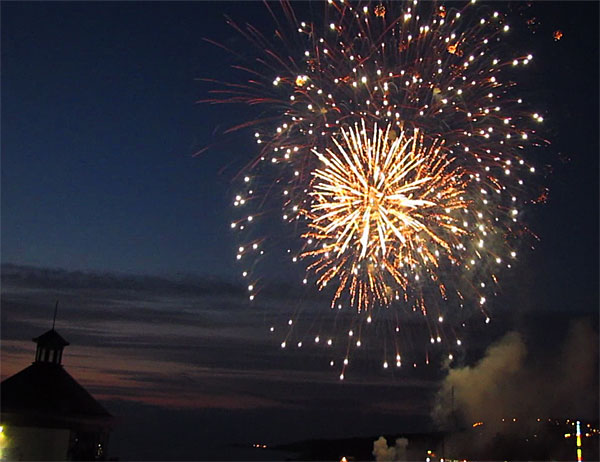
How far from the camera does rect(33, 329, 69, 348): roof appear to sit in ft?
99.3

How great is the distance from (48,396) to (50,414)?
1585 mm

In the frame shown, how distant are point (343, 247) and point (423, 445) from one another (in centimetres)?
4827

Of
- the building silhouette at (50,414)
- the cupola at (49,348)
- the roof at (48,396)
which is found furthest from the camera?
the cupola at (49,348)

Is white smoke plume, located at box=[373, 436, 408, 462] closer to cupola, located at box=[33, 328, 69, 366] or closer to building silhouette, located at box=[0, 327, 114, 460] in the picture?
building silhouette, located at box=[0, 327, 114, 460]

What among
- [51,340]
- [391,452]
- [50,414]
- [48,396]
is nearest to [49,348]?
[51,340]

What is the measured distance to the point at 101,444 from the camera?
28.5 metres

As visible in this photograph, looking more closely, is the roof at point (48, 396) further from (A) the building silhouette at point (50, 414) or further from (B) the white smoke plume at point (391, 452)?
(B) the white smoke plume at point (391, 452)

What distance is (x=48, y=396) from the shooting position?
27.7 meters

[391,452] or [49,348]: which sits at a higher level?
[49,348]

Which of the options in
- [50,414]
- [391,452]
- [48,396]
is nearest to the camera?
[50,414]

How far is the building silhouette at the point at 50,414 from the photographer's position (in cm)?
2525

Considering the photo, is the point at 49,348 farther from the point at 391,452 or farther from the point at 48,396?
the point at 391,452

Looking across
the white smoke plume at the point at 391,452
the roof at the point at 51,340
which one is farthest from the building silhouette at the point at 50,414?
the white smoke plume at the point at 391,452

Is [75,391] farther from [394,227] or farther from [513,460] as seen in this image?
[513,460]
